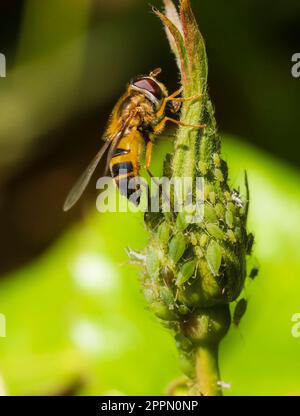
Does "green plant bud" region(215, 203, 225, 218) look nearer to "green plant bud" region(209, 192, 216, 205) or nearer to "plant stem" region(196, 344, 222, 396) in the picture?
"green plant bud" region(209, 192, 216, 205)

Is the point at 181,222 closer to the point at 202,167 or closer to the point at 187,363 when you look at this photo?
the point at 202,167

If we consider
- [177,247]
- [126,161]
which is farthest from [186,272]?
[126,161]

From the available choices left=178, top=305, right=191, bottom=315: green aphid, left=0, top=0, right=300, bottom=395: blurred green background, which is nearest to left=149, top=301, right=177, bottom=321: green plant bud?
left=178, top=305, right=191, bottom=315: green aphid

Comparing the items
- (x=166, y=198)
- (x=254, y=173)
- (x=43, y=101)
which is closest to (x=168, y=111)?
(x=166, y=198)

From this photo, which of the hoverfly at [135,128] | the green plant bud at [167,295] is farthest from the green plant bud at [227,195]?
the hoverfly at [135,128]

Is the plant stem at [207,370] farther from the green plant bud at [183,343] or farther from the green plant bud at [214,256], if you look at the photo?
the green plant bud at [214,256]

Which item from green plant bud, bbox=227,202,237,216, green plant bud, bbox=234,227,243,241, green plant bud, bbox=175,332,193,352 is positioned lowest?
green plant bud, bbox=175,332,193,352
